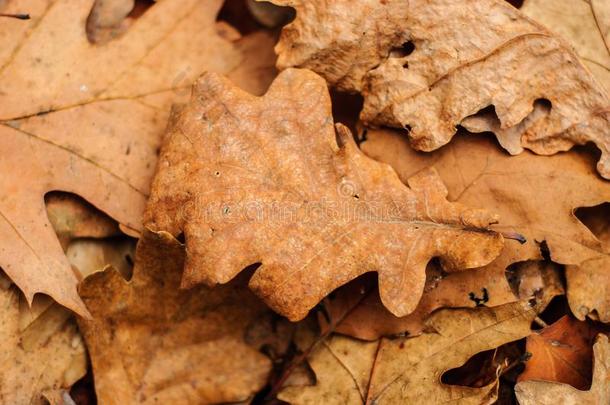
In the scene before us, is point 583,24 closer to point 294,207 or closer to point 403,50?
point 403,50

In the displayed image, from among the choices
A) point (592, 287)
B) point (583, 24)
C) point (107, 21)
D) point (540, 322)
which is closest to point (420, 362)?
point (540, 322)

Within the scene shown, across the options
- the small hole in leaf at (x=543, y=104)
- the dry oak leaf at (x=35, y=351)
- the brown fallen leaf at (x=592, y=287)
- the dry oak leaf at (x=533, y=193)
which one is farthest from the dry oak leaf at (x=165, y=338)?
the small hole in leaf at (x=543, y=104)

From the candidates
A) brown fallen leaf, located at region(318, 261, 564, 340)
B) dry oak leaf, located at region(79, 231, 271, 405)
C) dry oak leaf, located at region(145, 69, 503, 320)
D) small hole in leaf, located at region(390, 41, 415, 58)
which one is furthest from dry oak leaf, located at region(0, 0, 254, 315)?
brown fallen leaf, located at region(318, 261, 564, 340)

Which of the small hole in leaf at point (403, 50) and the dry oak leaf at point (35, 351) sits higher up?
the small hole in leaf at point (403, 50)

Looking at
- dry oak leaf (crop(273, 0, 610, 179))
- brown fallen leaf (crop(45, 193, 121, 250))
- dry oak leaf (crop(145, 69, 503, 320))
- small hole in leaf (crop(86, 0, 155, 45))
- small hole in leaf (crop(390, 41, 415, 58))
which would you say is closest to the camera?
dry oak leaf (crop(145, 69, 503, 320))

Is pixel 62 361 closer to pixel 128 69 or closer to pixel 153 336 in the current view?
pixel 153 336

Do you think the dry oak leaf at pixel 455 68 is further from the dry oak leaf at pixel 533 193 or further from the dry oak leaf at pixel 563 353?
the dry oak leaf at pixel 563 353

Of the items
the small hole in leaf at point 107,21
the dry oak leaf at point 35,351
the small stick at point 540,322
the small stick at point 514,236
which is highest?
the small hole in leaf at point 107,21

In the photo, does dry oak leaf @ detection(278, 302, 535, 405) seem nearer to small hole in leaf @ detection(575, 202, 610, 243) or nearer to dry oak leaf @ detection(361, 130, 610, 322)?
dry oak leaf @ detection(361, 130, 610, 322)

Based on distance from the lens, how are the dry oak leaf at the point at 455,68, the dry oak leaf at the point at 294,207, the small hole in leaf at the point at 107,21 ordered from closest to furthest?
the dry oak leaf at the point at 294,207, the dry oak leaf at the point at 455,68, the small hole in leaf at the point at 107,21
